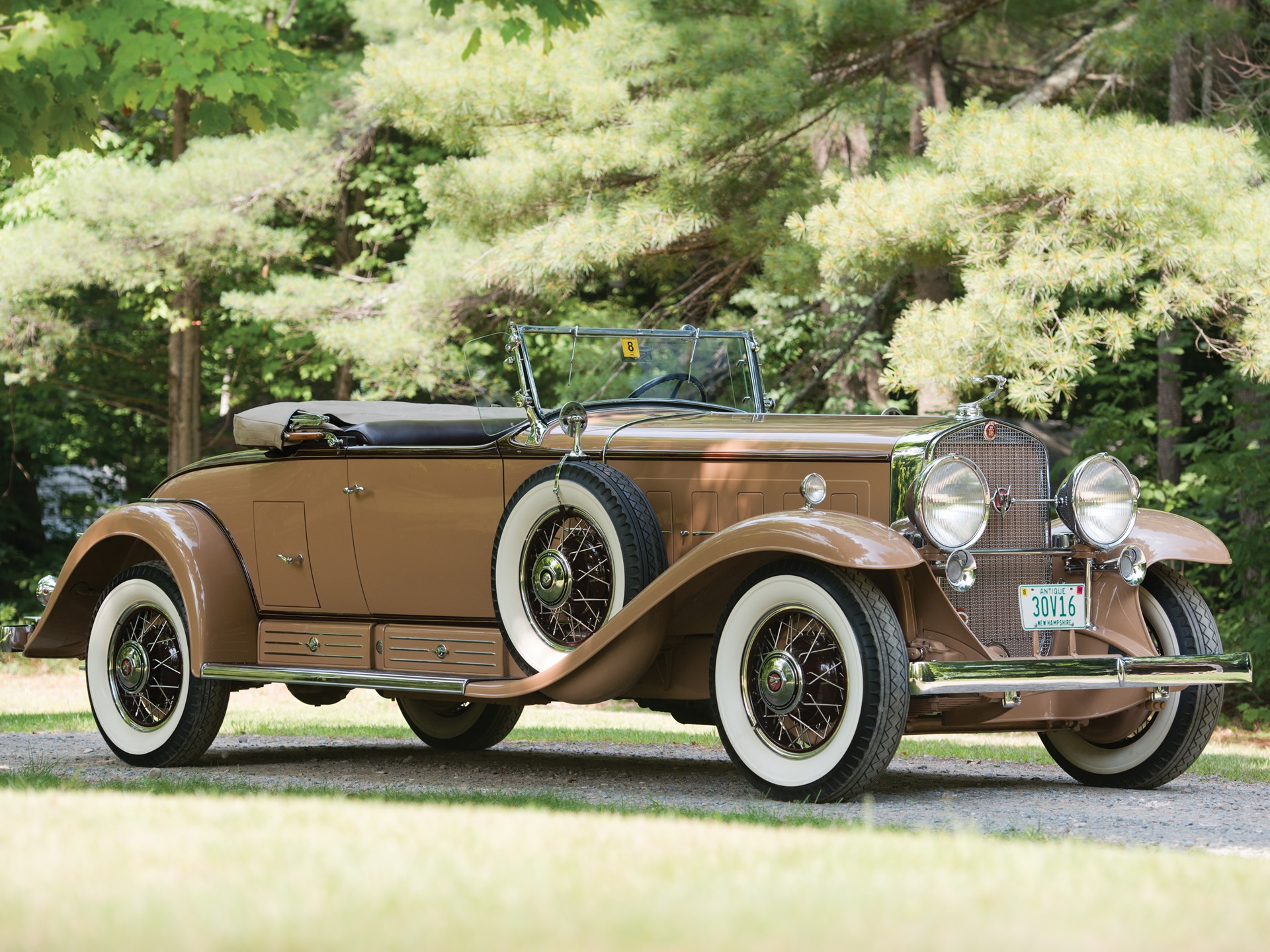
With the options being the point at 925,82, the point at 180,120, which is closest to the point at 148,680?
the point at 925,82

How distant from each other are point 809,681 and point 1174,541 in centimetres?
189

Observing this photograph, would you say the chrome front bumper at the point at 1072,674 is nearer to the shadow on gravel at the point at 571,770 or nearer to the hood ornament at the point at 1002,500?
the hood ornament at the point at 1002,500

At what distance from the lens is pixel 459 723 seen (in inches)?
325

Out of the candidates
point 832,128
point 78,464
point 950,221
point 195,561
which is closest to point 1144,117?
point 950,221

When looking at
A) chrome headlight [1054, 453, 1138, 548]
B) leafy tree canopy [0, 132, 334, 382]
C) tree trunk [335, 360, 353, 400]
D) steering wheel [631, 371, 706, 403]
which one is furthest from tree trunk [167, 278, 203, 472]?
chrome headlight [1054, 453, 1138, 548]

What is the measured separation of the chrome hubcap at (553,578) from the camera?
6.33 metres

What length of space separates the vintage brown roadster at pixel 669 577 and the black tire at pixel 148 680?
2cm

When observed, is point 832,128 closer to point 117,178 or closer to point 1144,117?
point 1144,117

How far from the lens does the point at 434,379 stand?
14.2m

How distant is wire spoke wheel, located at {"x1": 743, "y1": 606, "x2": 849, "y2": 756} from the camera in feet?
18.3

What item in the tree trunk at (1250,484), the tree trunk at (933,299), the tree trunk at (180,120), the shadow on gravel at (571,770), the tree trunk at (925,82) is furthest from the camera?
the tree trunk at (180,120)

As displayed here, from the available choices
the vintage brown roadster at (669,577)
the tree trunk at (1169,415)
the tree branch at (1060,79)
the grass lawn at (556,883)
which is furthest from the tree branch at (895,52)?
the grass lawn at (556,883)

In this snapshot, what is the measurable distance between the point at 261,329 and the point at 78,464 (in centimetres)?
517

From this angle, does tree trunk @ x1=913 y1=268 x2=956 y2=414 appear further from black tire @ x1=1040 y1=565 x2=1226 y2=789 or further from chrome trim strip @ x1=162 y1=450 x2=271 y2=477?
chrome trim strip @ x1=162 y1=450 x2=271 y2=477
